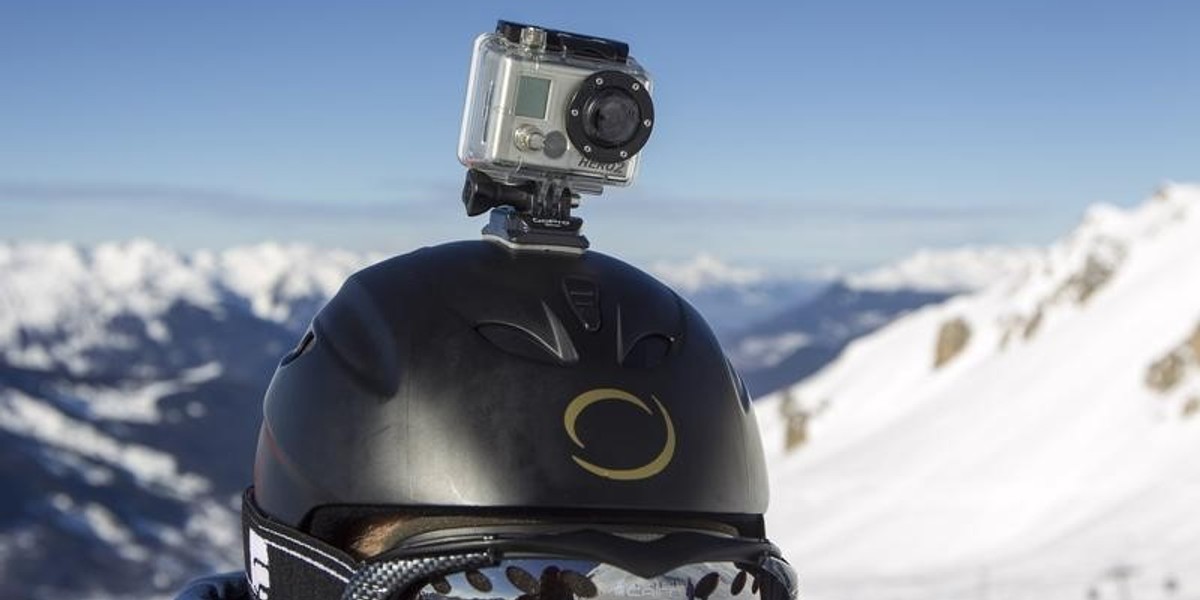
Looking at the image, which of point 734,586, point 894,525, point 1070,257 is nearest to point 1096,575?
point 894,525

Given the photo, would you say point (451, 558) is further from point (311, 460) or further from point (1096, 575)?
point (1096, 575)

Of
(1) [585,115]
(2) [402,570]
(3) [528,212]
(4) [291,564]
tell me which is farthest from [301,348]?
(1) [585,115]

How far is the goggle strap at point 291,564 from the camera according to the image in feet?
9.83

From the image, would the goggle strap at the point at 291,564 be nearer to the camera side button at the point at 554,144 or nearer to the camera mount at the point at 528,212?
the camera mount at the point at 528,212

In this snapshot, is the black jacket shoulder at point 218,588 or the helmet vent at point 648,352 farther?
the black jacket shoulder at point 218,588

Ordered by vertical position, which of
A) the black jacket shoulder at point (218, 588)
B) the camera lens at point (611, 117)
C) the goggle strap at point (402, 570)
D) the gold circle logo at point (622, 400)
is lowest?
the black jacket shoulder at point (218, 588)

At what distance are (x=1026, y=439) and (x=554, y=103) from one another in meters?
47.5

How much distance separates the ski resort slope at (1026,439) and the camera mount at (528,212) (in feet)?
67.7

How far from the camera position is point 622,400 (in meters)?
2.97

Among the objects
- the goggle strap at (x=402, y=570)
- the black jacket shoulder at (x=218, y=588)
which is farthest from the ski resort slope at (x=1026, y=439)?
the goggle strap at (x=402, y=570)

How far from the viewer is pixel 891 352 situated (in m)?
75.6

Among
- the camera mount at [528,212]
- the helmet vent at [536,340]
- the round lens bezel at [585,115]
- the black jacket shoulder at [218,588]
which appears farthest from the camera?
the black jacket shoulder at [218,588]

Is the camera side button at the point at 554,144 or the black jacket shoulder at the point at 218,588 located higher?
the camera side button at the point at 554,144

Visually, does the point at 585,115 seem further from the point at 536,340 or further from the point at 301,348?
the point at 301,348
